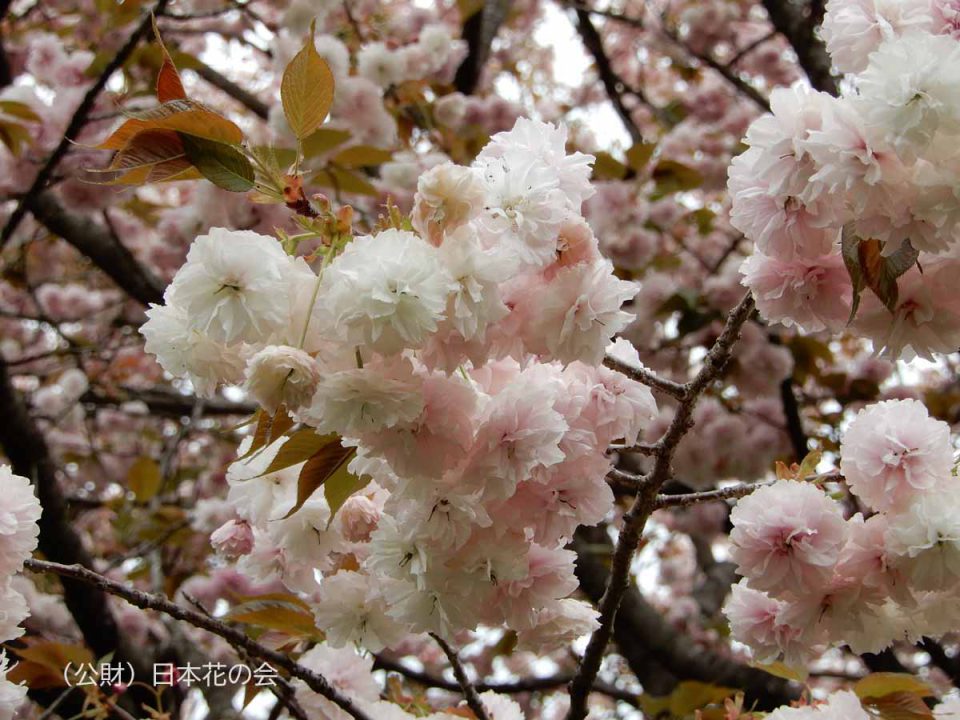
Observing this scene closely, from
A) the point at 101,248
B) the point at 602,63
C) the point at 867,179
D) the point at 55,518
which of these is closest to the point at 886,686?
the point at 867,179

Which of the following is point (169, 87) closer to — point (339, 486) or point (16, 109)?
point (339, 486)

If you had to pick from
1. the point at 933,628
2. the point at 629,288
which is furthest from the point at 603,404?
the point at 933,628

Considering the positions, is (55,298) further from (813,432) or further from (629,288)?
(629,288)

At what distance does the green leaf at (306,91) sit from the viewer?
0.96m

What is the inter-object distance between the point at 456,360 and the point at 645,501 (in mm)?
435

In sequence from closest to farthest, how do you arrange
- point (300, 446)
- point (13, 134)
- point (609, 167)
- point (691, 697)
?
point (300, 446), point (691, 697), point (13, 134), point (609, 167)

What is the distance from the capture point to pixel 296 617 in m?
1.43

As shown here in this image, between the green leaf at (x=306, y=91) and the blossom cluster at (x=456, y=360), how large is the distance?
17 centimetres

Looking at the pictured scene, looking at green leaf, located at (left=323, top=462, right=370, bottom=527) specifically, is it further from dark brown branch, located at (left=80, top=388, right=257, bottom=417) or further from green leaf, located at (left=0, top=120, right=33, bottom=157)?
dark brown branch, located at (left=80, top=388, right=257, bottom=417)

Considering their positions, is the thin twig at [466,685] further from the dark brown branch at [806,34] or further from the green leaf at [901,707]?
the dark brown branch at [806,34]

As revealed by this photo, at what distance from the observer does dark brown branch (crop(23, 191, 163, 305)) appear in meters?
3.09

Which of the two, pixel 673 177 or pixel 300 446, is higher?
pixel 673 177

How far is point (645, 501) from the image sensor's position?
3.86 feet

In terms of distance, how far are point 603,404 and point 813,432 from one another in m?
2.71
